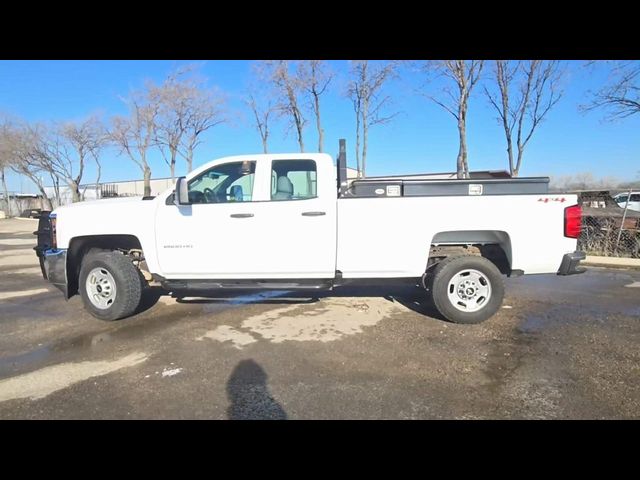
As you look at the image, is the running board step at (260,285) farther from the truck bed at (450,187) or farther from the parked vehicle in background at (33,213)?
the parked vehicle in background at (33,213)

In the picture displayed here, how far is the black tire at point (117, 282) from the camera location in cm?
505

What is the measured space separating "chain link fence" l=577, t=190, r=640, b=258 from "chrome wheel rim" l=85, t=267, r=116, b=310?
11.0m

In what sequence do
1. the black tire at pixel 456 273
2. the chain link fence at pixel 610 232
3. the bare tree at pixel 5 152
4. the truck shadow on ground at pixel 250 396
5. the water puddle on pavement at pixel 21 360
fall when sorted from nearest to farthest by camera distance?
the truck shadow on ground at pixel 250 396 → the water puddle on pavement at pixel 21 360 → the black tire at pixel 456 273 → the chain link fence at pixel 610 232 → the bare tree at pixel 5 152

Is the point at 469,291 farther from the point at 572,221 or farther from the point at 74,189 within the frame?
the point at 74,189

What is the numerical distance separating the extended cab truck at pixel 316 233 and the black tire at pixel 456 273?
13 mm

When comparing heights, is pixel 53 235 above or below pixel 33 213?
below

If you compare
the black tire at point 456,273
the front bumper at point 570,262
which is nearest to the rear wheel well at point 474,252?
the black tire at point 456,273

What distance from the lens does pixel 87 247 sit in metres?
5.36

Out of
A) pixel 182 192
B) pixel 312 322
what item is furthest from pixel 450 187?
pixel 182 192

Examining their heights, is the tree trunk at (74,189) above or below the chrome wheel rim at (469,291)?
above

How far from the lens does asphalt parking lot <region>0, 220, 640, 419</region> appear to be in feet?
10.0

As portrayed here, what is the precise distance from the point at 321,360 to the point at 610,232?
A: 9.65m
